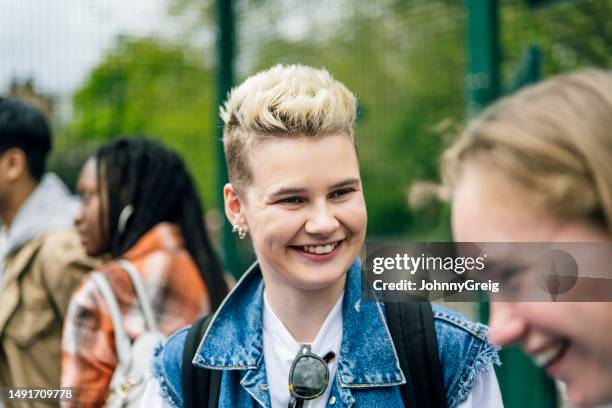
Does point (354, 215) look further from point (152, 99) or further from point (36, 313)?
point (152, 99)

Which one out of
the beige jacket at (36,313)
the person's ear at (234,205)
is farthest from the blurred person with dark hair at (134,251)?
the person's ear at (234,205)

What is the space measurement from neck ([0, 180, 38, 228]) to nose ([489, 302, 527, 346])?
2705mm

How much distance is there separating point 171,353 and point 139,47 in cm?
446

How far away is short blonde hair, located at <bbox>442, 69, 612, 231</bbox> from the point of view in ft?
3.33

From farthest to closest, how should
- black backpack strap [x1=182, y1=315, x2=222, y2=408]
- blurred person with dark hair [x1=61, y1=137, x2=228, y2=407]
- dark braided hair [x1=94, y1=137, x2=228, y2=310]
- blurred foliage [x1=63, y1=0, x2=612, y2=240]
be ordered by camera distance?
blurred foliage [x1=63, y1=0, x2=612, y2=240] → dark braided hair [x1=94, y1=137, x2=228, y2=310] → blurred person with dark hair [x1=61, y1=137, x2=228, y2=407] → black backpack strap [x1=182, y1=315, x2=222, y2=408]

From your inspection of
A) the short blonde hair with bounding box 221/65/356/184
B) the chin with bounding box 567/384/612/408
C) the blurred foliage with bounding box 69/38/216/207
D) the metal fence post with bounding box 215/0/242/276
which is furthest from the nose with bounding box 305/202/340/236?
the blurred foliage with bounding box 69/38/216/207

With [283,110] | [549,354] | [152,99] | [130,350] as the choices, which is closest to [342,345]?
[283,110]

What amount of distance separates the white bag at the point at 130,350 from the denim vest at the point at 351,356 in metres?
0.49

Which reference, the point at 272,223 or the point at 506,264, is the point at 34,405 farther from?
the point at 506,264

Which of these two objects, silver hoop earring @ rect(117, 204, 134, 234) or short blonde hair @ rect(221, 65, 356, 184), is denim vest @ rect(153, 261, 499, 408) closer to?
short blonde hair @ rect(221, 65, 356, 184)

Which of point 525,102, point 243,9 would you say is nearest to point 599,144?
point 525,102

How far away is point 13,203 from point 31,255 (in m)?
0.43

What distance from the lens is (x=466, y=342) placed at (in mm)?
1645

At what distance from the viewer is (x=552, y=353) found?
1065 millimetres
